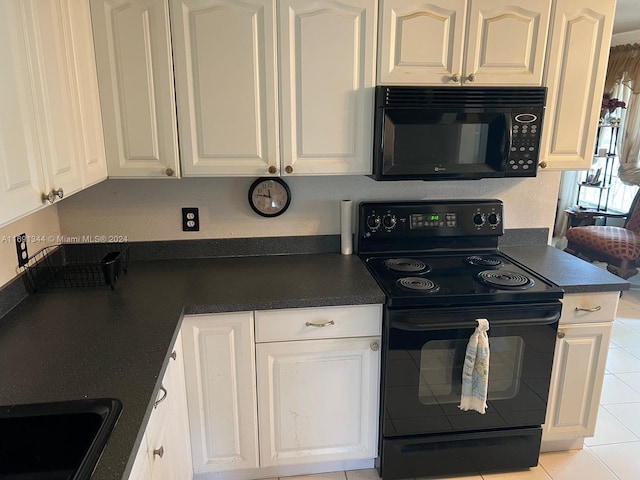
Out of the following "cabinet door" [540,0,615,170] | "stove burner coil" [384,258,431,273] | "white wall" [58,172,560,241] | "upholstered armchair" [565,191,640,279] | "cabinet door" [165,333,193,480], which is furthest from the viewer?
"upholstered armchair" [565,191,640,279]

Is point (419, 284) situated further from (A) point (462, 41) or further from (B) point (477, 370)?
(A) point (462, 41)

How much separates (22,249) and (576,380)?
2.30m

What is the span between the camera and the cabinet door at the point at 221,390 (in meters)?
1.79

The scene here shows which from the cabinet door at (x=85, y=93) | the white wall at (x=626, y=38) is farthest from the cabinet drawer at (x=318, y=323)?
the white wall at (x=626, y=38)

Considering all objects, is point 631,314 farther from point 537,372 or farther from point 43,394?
point 43,394

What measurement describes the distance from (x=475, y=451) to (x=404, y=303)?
0.78 meters

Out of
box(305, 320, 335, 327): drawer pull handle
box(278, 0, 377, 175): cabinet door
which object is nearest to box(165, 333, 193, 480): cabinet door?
box(305, 320, 335, 327): drawer pull handle

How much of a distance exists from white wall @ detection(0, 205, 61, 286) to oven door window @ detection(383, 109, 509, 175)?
4.61 ft

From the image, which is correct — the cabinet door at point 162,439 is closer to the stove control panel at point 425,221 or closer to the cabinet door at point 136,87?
the cabinet door at point 136,87

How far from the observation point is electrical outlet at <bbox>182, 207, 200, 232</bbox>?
2.23 m

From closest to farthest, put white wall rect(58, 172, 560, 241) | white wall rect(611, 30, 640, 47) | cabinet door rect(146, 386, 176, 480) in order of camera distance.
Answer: cabinet door rect(146, 386, 176, 480) → white wall rect(58, 172, 560, 241) → white wall rect(611, 30, 640, 47)

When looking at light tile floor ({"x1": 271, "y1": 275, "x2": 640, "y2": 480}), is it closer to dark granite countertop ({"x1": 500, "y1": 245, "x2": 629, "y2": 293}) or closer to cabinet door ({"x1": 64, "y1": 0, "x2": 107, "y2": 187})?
dark granite countertop ({"x1": 500, "y1": 245, "x2": 629, "y2": 293})

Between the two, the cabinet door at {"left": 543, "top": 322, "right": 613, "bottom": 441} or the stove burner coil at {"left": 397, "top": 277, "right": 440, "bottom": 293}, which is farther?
the cabinet door at {"left": 543, "top": 322, "right": 613, "bottom": 441}

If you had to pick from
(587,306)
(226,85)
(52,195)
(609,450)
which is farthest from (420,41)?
(609,450)
